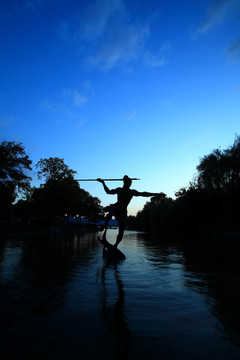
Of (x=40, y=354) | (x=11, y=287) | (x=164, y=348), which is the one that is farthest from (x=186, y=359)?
(x=11, y=287)

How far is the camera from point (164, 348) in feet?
7.02

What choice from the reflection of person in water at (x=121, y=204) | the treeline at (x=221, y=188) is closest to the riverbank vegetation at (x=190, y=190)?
the treeline at (x=221, y=188)

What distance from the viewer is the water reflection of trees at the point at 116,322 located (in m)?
2.13

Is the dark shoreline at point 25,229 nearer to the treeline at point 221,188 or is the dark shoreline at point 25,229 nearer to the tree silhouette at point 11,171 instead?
the tree silhouette at point 11,171

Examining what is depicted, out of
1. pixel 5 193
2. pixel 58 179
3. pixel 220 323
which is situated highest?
pixel 58 179

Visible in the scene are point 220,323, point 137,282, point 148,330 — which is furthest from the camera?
Answer: point 137,282

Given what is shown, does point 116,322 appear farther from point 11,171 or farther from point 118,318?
point 11,171

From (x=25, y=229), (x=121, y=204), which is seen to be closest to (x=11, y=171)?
(x=25, y=229)

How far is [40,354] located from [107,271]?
12.8 ft

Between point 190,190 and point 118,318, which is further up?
point 190,190

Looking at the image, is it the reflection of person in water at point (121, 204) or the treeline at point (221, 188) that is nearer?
the reflection of person in water at point (121, 204)

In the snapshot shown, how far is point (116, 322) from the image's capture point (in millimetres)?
2697

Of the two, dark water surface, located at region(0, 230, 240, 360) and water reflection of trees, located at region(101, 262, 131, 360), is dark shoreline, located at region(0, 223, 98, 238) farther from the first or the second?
water reflection of trees, located at region(101, 262, 131, 360)

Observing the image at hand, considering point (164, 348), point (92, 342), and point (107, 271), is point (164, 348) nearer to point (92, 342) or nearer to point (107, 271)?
point (92, 342)
